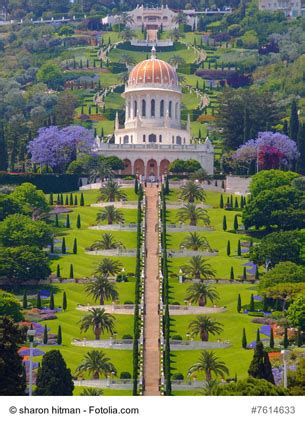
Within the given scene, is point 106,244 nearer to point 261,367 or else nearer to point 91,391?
point 91,391

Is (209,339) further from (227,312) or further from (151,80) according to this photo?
(151,80)

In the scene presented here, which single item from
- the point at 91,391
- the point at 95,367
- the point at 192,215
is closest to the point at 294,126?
the point at 192,215

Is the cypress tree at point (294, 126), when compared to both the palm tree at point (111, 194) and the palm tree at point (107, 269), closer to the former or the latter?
the palm tree at point (111, 194)

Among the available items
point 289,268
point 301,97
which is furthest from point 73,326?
point 301,97

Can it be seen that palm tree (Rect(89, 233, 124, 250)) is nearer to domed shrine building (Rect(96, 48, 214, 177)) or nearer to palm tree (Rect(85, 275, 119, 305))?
palm tree (Rect(85, 275, 119, 305))

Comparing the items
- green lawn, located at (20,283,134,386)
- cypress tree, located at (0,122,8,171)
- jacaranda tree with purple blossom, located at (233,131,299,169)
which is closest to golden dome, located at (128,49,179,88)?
jacaranda tree with purple blossom, located at (233,131,299,169)

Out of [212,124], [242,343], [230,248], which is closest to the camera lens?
[242,343]
